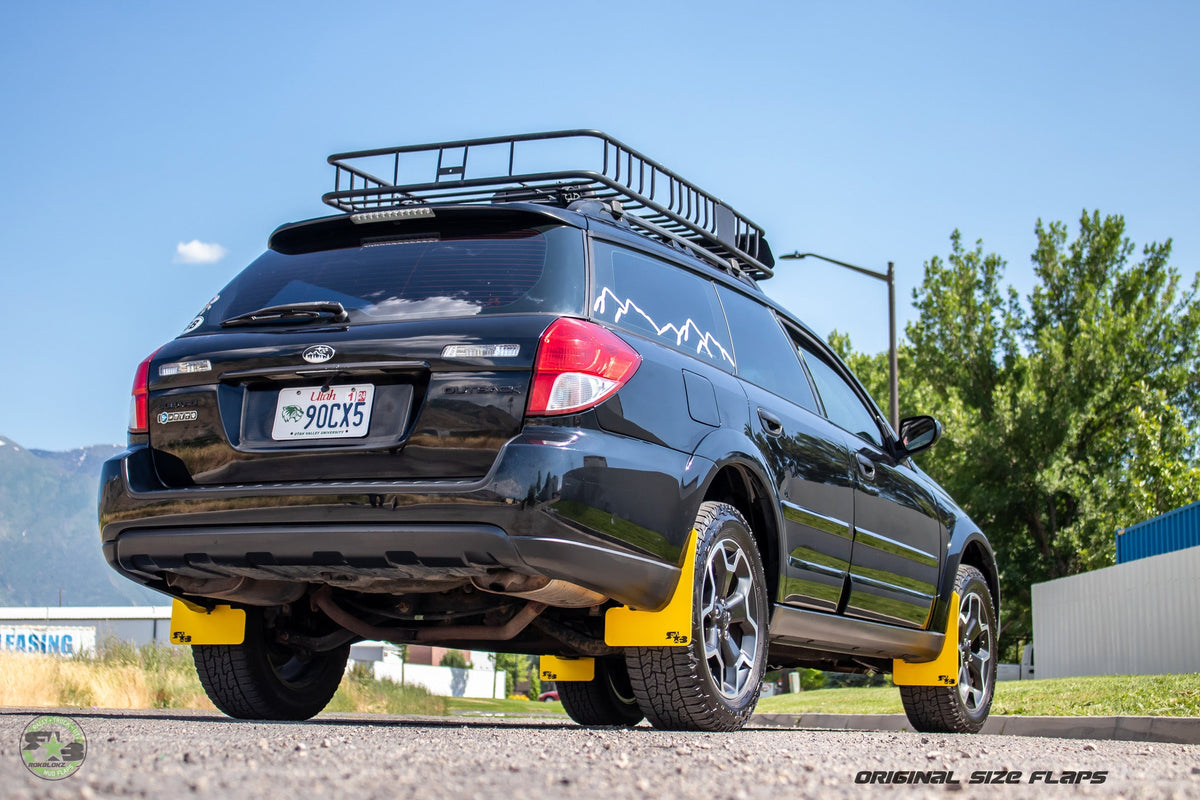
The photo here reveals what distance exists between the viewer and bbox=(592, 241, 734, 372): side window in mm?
4969

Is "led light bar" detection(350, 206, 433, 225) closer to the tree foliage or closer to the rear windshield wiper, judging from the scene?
the rear windshield wiper

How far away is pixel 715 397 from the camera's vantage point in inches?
202

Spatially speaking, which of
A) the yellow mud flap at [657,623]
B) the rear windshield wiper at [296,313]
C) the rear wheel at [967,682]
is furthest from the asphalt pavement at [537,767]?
the rear wheel at [967,682]

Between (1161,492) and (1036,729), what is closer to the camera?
Result: (1036,729)

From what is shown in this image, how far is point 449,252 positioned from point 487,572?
133 centimetres

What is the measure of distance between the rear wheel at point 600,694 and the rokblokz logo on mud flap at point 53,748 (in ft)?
10.8

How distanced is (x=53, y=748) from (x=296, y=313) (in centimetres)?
192

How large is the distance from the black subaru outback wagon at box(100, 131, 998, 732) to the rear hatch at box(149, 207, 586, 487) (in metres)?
Answer: 0.01

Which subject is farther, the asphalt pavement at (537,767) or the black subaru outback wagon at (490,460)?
the black subaru outback wagon at (490,460)

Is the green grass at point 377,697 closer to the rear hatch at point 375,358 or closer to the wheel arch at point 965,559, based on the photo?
the wheel arch at point 965,559

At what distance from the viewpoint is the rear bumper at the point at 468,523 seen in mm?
4250

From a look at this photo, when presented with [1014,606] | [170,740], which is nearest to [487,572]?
[170,740]

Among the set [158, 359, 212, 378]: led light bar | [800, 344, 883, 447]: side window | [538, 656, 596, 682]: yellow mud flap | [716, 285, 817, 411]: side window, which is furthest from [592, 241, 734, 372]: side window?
[538, 656, 596, 682]: yellow mud flap

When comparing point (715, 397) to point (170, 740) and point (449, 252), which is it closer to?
point (449, 252)
